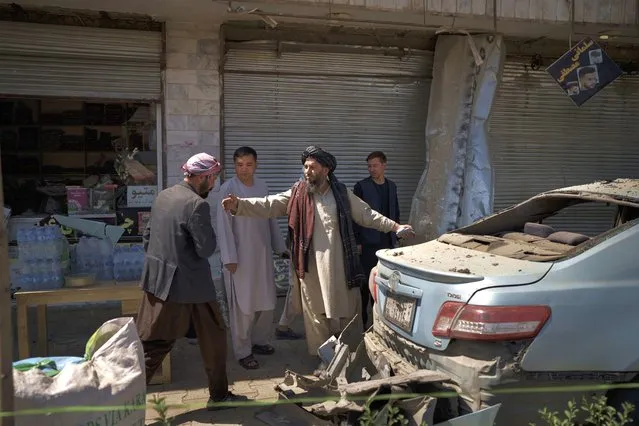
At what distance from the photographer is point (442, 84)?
7184mm

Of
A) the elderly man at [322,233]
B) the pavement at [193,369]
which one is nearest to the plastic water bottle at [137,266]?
the pavement at [193,369]

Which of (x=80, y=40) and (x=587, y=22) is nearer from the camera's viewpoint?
(x=80, y=40)

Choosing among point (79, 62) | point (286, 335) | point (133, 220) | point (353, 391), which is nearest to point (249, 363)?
→ point (286, 335)

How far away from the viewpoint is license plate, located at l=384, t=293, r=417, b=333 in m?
3.35

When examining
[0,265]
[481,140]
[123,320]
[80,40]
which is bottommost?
[123,320]

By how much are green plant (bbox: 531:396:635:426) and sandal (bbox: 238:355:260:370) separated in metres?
2.73

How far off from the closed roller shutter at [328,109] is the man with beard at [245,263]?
1918 mm

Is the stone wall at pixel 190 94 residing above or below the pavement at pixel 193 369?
above

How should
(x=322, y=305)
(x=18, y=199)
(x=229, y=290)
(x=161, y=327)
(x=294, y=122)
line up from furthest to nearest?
(x=294, y=122), (x=18, y=199), (x=229, y=290), (x=322, y=305), (x=161, y=327)

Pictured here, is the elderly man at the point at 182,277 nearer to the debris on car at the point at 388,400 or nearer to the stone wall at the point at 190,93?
the debris on car at the point at 388,400

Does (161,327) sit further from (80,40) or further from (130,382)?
(80,40)

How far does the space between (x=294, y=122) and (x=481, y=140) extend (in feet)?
7.41

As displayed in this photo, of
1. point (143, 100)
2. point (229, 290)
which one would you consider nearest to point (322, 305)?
Result: point (229, 290)

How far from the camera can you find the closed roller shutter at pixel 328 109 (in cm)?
709
